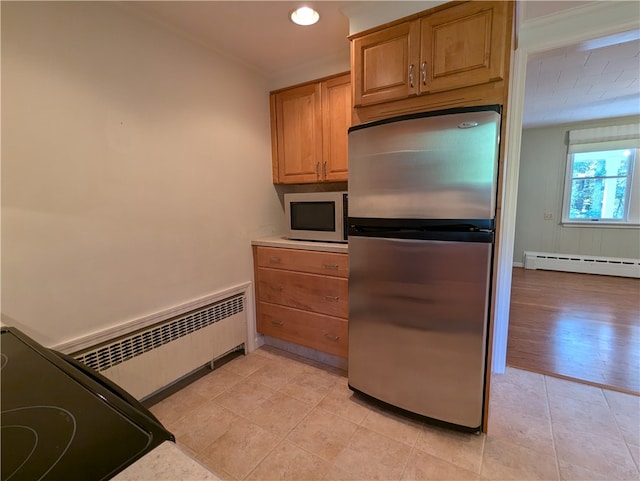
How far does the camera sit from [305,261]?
2197mm

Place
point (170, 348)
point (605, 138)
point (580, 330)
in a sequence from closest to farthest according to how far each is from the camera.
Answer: point (170, 348) < point (580, 330) < point (605, 138)

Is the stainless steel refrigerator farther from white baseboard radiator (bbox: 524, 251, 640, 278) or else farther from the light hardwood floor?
white baseboard radiator (bbox: 524, 251, 640, 278)

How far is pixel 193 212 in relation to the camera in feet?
6.58

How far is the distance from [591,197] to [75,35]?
6462 millimetres

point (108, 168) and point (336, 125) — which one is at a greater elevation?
point (336, 125)

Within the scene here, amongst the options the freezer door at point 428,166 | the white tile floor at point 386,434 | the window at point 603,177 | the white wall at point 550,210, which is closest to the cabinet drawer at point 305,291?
the white tile floor at point 386,434

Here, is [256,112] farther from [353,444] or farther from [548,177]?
[548,177]

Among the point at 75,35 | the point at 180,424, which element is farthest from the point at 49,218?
the point at 180,424

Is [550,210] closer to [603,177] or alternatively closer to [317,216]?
[603,177]

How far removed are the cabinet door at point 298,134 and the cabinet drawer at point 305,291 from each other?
0.81 meters

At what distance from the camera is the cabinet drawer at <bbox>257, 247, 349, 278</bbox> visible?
6.74 feet

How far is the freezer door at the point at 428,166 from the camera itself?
1.35 m

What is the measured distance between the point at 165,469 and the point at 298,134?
7.61 feet

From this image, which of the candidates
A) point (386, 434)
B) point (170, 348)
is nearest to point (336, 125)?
point (170, 348)
